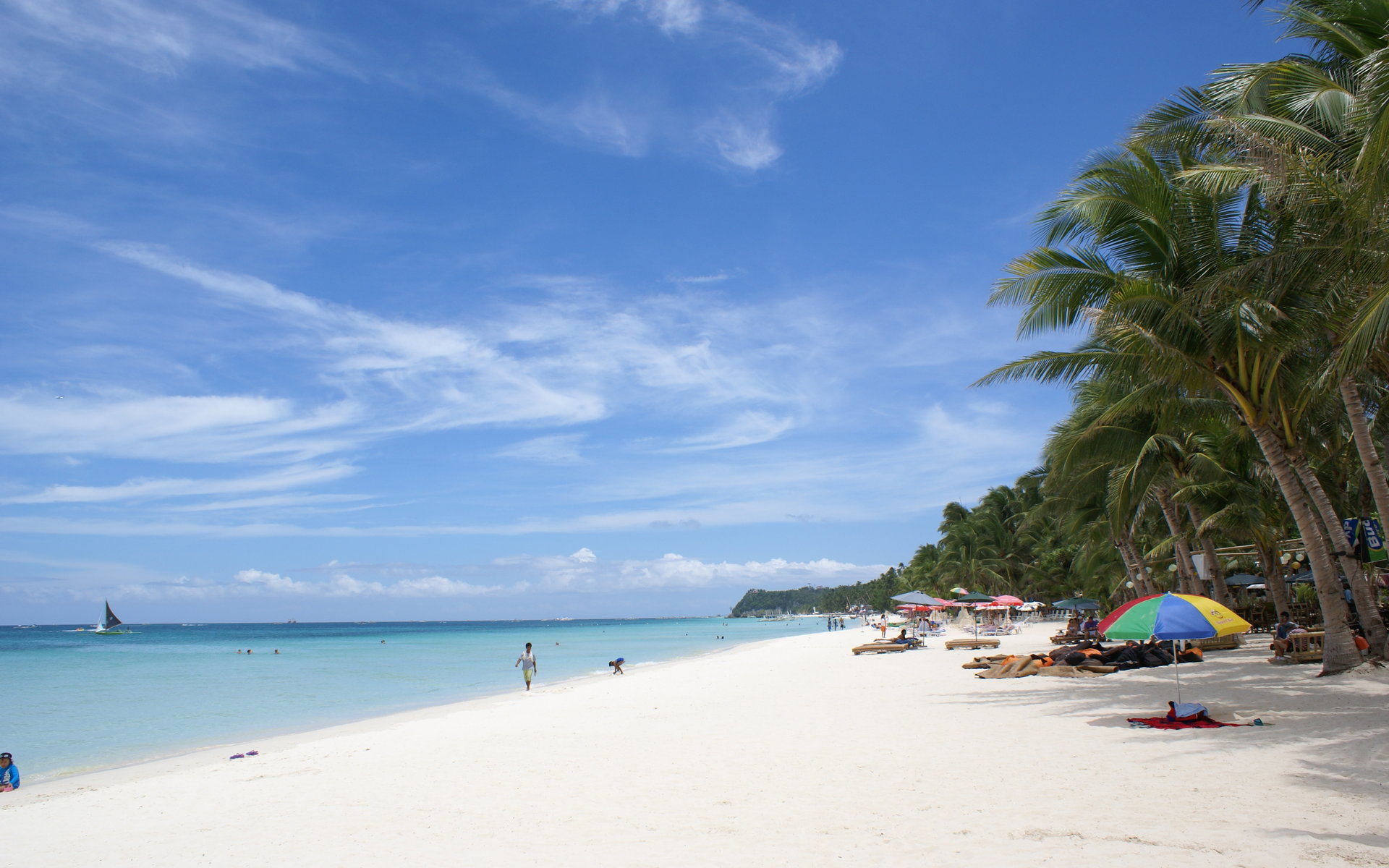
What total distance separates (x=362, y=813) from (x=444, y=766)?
6.85 feet

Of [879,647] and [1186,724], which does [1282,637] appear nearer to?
[1186,724]

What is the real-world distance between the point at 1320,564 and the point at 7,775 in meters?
17.2

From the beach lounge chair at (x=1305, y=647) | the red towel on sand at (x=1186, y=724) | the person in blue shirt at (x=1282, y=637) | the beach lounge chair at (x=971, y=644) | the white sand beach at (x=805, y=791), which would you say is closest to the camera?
the white sand beach at (x=805, y=791)

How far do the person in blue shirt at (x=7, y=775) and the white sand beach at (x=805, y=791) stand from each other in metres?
0.21

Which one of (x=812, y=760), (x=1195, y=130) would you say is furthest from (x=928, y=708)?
(x=1195, y=130)

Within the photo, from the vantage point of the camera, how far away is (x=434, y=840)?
5.75m

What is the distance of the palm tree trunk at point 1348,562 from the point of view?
11.0 metres

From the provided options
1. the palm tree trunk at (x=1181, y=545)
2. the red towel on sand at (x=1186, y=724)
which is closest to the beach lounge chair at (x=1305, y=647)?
the palm tree trunk at (x=1181, y=545)

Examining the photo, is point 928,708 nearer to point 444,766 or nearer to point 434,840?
point 444,766

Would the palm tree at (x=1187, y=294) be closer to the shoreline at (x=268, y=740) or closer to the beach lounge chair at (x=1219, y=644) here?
the beach lounge chair at (x=1219, y=644)

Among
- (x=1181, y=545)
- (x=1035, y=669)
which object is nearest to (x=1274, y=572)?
(x=1181, y=545)

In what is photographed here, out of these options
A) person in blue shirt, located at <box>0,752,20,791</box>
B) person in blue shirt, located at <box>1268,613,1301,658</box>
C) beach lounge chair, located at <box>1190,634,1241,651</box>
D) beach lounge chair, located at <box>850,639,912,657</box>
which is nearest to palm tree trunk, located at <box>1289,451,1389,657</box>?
person in blue shirt, located at <box>1268,613,1301,658</box>

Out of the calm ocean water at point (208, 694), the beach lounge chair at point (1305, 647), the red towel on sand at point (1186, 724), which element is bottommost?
the calm ocean water at point (208, 694)

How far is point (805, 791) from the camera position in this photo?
21.6 feet
